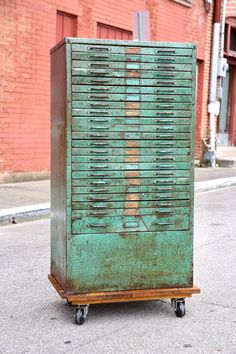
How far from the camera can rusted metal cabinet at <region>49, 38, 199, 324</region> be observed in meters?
4.02

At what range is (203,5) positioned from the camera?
17.1 meters

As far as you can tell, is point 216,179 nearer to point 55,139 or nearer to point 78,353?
point 55,139

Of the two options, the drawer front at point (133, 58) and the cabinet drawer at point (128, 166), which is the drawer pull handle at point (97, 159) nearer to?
the cabinet drawer at point (128, 166)

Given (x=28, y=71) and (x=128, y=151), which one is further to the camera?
(x=28, y=71)

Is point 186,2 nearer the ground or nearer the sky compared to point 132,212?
nearer the sky

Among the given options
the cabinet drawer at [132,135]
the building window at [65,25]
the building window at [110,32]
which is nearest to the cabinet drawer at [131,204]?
the cabinet drawer at [132,135]

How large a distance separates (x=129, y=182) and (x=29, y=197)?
569cm

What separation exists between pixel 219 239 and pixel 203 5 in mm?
11557

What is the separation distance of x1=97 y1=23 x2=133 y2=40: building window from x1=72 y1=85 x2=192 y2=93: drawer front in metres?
9.33

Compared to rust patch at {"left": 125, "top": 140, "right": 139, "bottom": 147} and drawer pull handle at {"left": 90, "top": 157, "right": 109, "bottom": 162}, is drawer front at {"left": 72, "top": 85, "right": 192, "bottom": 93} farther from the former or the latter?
drawer pull handle at {"left": 90, "top": 157, "right": 109, "bottom": 162}

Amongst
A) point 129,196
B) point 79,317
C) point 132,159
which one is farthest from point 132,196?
point 79,317

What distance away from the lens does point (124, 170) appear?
13.6ft

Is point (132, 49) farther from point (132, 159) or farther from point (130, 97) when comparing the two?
point (132, 159)

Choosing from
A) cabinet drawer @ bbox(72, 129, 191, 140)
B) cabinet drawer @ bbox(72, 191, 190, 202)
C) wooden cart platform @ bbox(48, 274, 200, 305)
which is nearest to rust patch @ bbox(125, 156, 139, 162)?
cabinet drawer @ bbox(72, 129, 191, 140)
